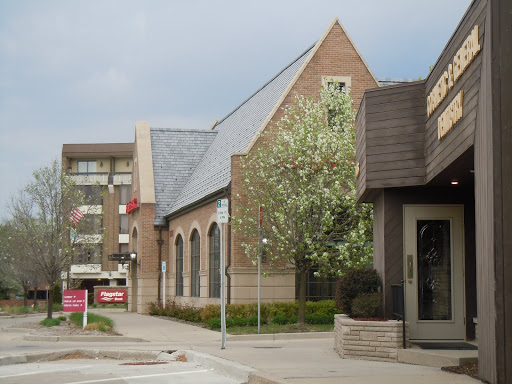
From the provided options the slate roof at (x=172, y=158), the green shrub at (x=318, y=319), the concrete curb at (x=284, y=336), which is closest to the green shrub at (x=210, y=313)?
the green shrub at (x=318, y=319)

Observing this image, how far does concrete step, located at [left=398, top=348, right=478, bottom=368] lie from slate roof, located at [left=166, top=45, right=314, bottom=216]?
51.4 ft

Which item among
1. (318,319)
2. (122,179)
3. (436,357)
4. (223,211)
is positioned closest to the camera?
(436,357)

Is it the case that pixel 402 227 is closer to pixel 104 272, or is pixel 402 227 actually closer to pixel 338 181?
pixel 338 181

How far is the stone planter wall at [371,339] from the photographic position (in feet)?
42.7

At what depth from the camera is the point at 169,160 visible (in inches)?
1599

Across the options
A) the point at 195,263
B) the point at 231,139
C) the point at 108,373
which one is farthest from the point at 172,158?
the point at 108,373

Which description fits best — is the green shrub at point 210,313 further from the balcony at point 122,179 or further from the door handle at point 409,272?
the balcony at point 122,179

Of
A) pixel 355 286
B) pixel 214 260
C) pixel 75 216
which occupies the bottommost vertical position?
pixel 355 286

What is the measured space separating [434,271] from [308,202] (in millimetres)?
8755

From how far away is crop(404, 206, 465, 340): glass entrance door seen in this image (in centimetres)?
1402

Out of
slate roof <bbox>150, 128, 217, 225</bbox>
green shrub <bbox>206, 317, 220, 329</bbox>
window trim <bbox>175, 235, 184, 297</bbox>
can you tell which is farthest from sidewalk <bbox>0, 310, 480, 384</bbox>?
slate roof <bbox>150, 128, 217, 225</bbox>

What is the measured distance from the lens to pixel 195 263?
33.7 m

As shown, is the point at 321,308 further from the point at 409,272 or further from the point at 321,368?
the point at 321,368

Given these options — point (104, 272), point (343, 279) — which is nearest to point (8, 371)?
point (343, 279)
